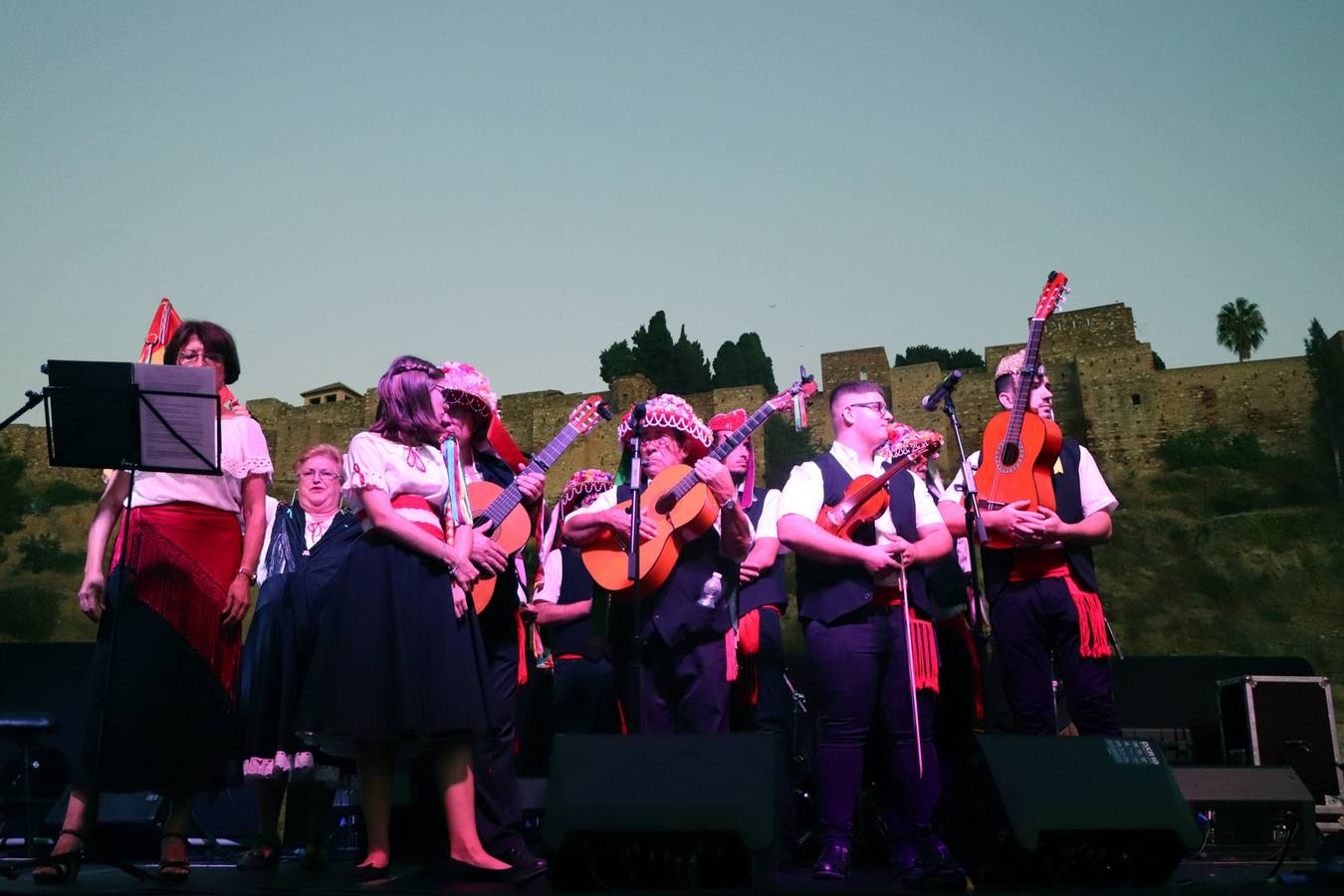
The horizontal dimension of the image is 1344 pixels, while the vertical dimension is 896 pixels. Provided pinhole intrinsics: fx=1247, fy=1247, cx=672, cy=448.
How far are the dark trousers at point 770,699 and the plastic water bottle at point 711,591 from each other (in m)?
0.92

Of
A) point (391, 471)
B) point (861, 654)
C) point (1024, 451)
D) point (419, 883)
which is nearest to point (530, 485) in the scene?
point (391, 471)

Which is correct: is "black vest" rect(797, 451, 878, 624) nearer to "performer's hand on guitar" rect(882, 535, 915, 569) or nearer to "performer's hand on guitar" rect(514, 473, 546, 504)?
"performer's hand on guitar" rect(882, 535, 915, 569)

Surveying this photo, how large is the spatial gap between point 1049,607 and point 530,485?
2.23 metres

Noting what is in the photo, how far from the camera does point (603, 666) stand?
6.46 m

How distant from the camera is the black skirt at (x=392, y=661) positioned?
13.6 ft

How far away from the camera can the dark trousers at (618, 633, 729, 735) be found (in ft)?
15.8

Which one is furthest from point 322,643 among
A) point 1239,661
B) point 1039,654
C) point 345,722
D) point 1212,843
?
point 1239,661

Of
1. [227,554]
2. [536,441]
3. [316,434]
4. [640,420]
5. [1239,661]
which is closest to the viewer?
[227,554]

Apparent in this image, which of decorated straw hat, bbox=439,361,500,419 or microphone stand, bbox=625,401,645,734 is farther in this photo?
decorated straw hat, bbox=439,361,500,419

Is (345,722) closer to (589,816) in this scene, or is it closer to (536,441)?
(589,816)

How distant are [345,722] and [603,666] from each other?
245 cm

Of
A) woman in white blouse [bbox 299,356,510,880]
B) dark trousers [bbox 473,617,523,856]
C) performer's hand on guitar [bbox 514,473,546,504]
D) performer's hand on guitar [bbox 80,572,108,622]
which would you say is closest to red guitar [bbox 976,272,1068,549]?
performer's hand on guitar [bbox 514,473,546,504]

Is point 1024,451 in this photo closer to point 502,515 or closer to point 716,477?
point 716,477

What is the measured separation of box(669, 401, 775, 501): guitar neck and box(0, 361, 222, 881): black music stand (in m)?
1.80
